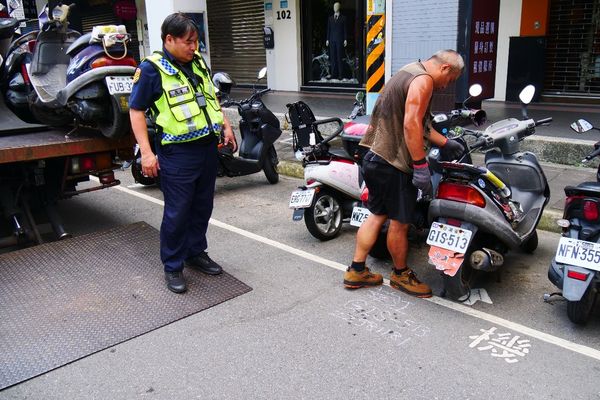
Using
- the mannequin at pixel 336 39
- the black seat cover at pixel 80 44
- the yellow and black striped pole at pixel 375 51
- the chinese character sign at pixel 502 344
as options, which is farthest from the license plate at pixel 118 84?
the mannequin at pixel 336 39

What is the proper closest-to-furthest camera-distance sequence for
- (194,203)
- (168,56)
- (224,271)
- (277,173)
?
(168,56), (194,203), (224,271), (277,173)

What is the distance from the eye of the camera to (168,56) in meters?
3.92

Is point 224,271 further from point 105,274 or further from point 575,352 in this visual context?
point 575,352

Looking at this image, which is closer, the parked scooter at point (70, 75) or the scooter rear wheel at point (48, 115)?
the parked scooter at point (70, 75)

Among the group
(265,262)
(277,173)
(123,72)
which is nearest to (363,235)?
(265,262)

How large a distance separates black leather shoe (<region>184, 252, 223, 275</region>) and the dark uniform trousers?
195 millimetres

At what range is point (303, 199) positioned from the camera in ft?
16.5

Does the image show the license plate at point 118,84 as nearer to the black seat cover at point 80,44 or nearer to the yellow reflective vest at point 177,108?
the black seat cover at point 80,44

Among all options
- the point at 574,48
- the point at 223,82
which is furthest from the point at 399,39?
the point at 574,48

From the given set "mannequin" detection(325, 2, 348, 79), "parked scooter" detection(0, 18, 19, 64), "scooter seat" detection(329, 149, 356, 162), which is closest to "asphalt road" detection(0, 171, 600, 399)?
"scooter seat" detection(329, 149, 356, 162)

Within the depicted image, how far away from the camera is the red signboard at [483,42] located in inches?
323

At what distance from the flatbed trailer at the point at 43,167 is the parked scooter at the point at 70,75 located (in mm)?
181

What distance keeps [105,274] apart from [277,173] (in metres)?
3.64

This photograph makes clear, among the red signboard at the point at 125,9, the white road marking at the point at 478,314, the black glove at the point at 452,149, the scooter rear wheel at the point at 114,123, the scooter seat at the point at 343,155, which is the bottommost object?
the white road marking at the point at 478,314
